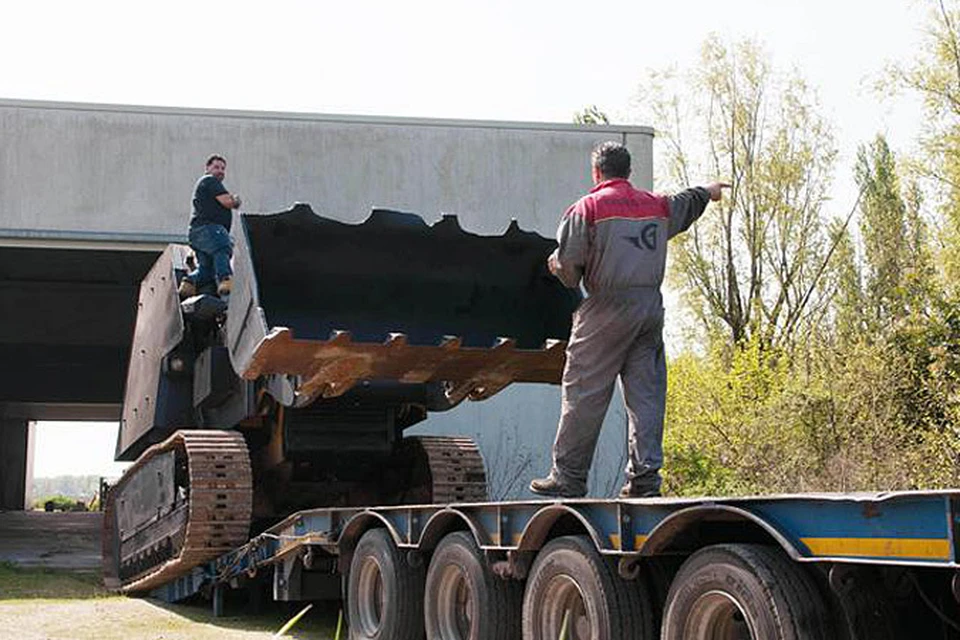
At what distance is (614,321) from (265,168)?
409 inches

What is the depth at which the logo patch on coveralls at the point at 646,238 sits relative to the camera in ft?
20.3

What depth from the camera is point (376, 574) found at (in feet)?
24.0

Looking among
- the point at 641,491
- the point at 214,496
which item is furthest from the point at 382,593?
the point at 214,496

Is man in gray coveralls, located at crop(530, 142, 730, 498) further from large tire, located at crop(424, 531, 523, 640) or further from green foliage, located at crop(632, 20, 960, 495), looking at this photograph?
green foliage, located at crop(632, 20, 960, 495)

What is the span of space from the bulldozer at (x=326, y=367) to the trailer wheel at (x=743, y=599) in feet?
11.5

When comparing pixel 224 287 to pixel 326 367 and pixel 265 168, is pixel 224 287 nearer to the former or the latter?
pixel 326 367

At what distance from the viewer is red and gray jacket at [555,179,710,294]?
6152 mm

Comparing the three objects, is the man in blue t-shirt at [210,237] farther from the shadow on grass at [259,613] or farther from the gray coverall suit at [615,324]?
the gray coverall suit at [615,324]

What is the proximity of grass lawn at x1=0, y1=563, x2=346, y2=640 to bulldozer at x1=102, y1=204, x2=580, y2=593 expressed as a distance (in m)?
0.33

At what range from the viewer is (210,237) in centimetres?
1020

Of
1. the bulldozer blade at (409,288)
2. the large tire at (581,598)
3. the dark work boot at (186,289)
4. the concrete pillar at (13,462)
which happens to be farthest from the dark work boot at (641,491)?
the concrete pillar at (13,462)

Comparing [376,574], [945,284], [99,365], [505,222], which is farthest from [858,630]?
[99,365]

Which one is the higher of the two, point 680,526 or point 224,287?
point 224,287

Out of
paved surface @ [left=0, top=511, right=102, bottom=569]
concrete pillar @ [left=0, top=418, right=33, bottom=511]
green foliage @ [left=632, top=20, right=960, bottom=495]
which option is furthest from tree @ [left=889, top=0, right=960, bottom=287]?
concrete pillar @ [left=0, top=418, right=33, bottom=511]
